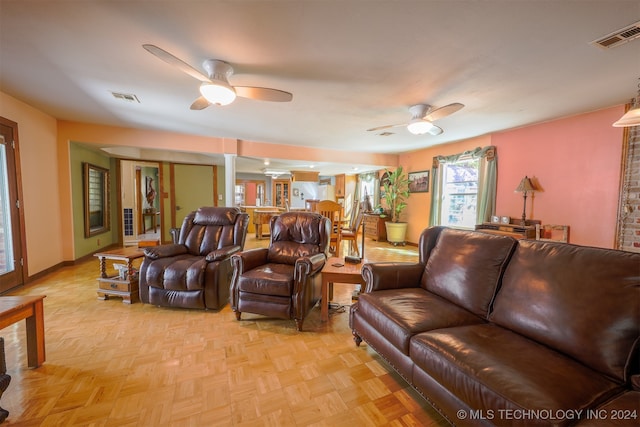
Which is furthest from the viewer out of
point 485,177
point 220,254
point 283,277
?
point 485,177

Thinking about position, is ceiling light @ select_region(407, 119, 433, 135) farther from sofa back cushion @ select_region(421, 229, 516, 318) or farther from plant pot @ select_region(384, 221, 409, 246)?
plant pot @ select_region(384, 221, 409, 246)

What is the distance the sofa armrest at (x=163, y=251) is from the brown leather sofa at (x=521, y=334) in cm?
219

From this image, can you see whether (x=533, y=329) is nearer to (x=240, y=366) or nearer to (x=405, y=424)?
(x=405, y=424)

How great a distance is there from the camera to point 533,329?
1278 millimetres

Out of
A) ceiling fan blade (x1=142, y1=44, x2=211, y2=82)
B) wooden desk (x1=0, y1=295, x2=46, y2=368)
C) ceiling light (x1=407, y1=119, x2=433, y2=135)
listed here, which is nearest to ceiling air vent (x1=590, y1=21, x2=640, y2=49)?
ceiling light (x1=407, y1=119, x2=433, y2=135)

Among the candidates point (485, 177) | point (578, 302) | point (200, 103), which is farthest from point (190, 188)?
point (578, 302)

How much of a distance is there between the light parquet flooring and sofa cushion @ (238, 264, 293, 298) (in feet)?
1.13

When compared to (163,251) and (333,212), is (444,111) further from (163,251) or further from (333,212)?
(163,251)

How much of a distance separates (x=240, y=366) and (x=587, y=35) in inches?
Result: 132

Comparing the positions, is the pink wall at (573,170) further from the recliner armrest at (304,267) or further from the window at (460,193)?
the recliner armrest at (304,267)

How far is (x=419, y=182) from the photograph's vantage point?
612 centimetres

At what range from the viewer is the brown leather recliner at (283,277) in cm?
221

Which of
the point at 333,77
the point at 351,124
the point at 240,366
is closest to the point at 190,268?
the point at 240,366

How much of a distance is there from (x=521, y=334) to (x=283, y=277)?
167cm
